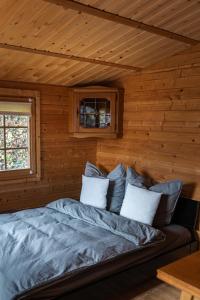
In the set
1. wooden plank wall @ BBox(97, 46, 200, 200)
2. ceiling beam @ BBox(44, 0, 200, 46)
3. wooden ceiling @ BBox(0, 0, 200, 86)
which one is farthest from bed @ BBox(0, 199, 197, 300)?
ceiling beam @ BBox(44, 0, 200, 46)

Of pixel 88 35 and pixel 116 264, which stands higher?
pixel 88 35

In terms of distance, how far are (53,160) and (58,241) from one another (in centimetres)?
160

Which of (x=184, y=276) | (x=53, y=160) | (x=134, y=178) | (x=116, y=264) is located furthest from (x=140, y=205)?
(x=53, y=160)

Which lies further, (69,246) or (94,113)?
(94,113)

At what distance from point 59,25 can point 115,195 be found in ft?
6.76

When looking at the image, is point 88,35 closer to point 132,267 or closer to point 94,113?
point 94,113

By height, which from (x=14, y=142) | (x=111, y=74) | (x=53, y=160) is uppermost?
(x=111, y=74)

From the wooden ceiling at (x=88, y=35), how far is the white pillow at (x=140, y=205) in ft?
4.90

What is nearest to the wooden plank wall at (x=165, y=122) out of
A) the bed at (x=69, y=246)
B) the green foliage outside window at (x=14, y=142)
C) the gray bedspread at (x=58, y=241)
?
the bed at (x=69, y=246)

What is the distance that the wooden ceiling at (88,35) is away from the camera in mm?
2275

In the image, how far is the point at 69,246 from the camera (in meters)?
2.55

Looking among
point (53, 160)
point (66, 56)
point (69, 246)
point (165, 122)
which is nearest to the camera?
point (69, 246)

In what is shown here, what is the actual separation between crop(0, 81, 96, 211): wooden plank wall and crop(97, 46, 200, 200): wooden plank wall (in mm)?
610

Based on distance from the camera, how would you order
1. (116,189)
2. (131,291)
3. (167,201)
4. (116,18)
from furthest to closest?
(116,189), (167,201), (131,291), (116,18)
